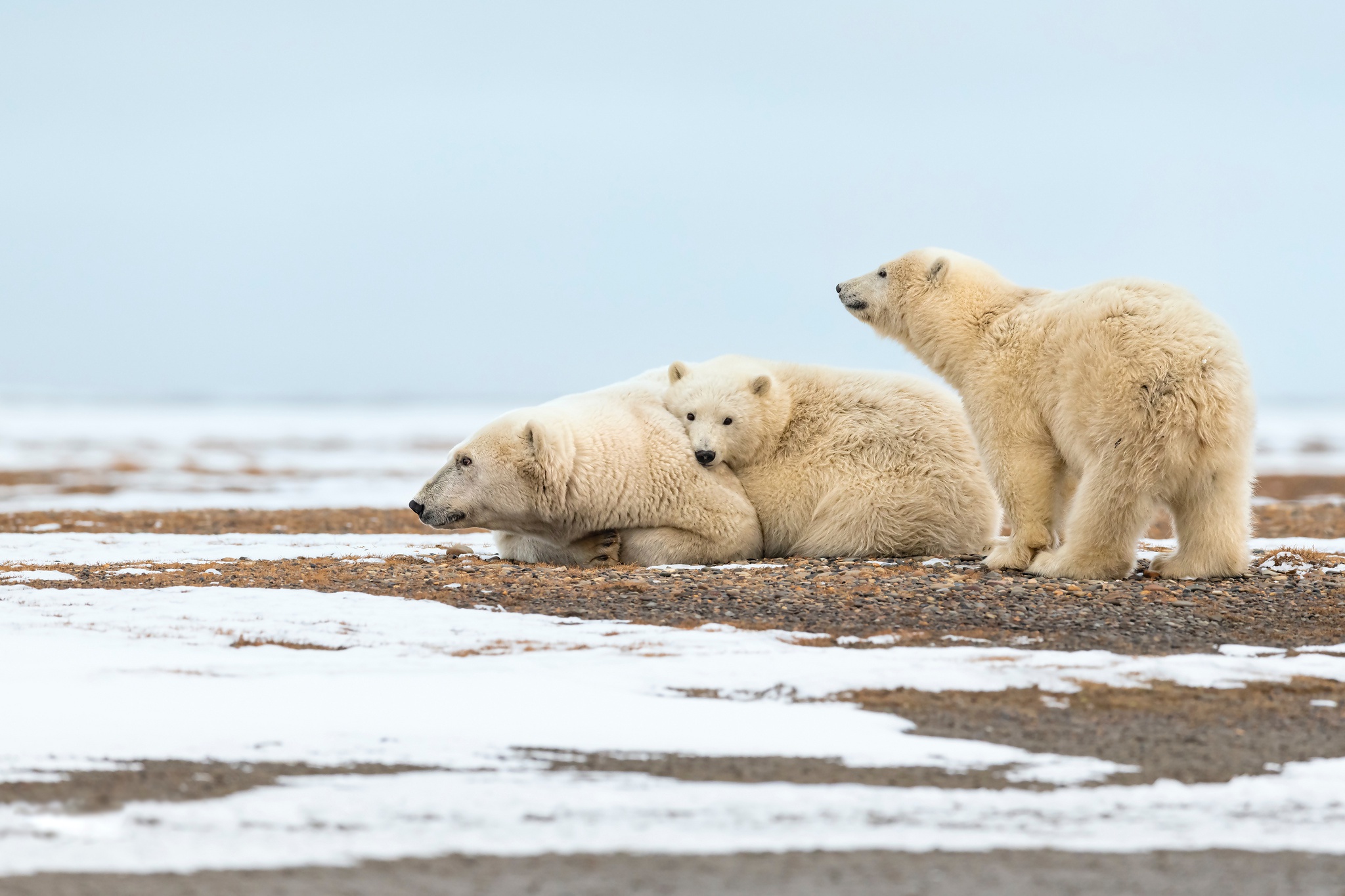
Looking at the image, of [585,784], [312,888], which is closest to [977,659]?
[585,784]

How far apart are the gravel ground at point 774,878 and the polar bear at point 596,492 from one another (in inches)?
183

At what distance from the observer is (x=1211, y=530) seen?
692cm

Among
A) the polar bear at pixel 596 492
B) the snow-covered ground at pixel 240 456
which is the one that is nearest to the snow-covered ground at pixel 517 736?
the polar bear at pixel 596 492

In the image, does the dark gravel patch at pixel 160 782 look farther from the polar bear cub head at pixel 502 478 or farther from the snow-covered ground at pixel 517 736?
the polar bear cub head at pixel 502 478

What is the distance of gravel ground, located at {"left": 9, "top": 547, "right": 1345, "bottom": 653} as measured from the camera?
18.9ft

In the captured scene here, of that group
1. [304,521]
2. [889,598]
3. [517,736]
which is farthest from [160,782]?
[304,521]

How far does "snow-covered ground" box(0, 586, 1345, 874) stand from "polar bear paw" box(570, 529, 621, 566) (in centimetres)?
215

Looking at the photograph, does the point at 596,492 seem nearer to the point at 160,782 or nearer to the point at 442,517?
the point at 442,517

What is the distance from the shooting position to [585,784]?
3.76m

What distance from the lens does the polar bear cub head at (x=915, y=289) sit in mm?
7684

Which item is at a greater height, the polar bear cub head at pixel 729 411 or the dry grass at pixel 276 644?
the polar bear cub head at pixel 729 411

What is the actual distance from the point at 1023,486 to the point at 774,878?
4495 millimetres

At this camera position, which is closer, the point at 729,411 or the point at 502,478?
the point at 502,478

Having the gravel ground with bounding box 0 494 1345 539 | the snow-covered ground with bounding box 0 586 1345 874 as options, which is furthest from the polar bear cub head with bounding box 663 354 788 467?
the gravel ground with bounding box 0 494 1345 539
